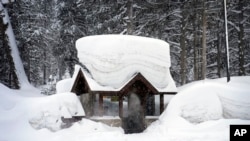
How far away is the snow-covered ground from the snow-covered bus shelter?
1893 millimetres

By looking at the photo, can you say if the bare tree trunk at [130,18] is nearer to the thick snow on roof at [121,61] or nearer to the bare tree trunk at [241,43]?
the thick snow on roof at [121,61]

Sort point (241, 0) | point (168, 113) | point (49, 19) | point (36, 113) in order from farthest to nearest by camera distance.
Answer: point (49, 19)
point (241, 0)
point (168, 113)
point (36, 113)

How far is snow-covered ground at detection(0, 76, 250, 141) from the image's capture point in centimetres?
1336

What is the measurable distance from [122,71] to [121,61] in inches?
21.9

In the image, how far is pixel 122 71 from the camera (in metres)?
17.7

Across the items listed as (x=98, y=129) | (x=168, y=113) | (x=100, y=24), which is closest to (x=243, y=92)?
(x=168, y=113)

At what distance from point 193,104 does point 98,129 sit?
15.0 ft

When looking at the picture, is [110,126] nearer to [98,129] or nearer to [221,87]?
[98,129]

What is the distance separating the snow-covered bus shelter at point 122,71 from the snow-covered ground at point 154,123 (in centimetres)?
189

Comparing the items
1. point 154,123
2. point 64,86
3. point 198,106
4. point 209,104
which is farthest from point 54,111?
point 209,104

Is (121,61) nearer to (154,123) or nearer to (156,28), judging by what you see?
(154,123)

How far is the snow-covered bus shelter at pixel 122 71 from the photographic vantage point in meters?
17.4

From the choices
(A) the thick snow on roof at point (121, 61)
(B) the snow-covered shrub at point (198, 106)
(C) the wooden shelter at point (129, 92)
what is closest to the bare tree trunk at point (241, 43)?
(A) the thick snow on roof at point (121, 61)

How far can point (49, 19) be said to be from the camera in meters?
44.0
